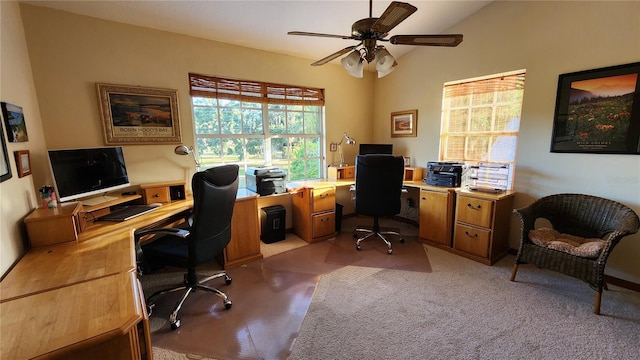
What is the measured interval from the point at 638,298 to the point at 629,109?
158 centimetres

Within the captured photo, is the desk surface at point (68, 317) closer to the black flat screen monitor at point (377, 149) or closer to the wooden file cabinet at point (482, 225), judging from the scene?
the wooden file cabinet at point (482, 225)

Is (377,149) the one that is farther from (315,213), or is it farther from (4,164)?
(4,164)

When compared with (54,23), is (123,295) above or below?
below

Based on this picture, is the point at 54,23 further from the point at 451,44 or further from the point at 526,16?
the point at 526,16

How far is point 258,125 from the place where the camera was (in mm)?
3418

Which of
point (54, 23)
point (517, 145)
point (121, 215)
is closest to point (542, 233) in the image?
point (517, 145)

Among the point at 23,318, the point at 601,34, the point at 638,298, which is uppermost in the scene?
the point at 601,34

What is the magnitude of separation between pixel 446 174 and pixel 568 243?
1254 mm

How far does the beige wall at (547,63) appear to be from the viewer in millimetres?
2211

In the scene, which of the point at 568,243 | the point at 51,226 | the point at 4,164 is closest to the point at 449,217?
the point at 568,243

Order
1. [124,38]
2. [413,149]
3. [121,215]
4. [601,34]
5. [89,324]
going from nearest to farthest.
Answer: [89,324] < [121,215] < [601,34] < [124,38] < [413,149]

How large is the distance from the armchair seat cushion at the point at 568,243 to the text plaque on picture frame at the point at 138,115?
3674mm

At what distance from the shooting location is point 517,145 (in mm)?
2887

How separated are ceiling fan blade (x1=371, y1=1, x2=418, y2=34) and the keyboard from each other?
2288 millimetres
